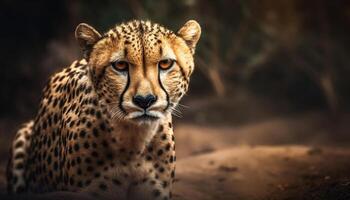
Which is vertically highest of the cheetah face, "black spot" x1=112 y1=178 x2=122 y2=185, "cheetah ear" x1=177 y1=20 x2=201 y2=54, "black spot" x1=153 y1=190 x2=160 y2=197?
"cheetah ear" x1=177 y1=20 x2=201 y2=54

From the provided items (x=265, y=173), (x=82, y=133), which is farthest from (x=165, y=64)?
(x=265, y=173)

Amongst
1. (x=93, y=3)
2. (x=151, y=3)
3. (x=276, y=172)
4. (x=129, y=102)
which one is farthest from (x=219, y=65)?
(x=129, y=102)

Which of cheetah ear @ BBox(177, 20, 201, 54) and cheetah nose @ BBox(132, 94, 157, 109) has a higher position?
cheetah ear @ BBox(177, 20, 201, 54)

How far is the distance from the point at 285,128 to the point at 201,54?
1907mm

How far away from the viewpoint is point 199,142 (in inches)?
356

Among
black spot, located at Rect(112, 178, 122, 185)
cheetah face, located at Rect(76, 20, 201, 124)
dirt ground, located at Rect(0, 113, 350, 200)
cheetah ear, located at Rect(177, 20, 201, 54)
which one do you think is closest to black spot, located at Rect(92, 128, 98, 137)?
cheetah face, located at Rect(76, 20, 201, 124)

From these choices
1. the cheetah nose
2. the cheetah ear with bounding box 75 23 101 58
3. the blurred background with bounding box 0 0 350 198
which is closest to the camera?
the cheetah nose

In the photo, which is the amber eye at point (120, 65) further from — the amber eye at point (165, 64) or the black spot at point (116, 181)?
the black spot at point (116, 181)

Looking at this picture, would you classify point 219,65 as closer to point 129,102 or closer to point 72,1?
point 72,1

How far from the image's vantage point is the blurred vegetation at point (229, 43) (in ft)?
32.4

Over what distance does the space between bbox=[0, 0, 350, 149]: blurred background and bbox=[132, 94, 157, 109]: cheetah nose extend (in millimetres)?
5601

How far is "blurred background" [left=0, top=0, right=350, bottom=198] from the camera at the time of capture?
31.9ft

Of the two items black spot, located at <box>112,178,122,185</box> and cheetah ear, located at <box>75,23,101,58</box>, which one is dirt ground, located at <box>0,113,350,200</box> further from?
cheetah ear, located at <box>75,23,101,58</box>

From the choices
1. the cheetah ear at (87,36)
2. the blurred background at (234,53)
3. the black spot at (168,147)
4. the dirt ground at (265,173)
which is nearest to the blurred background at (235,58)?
the blurred background at (234,53)
